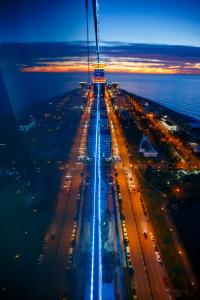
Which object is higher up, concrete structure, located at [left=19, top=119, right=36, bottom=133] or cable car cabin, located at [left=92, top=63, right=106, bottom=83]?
cable car cabin, located at [left=92, top=63, right=106, bottom=83]

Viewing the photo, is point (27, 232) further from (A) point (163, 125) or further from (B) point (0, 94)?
(B) point (0, 94)

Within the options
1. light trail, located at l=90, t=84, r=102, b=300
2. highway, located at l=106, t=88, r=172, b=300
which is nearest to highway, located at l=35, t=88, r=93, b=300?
light trail, located at l=90, t=84, r=102, b=300

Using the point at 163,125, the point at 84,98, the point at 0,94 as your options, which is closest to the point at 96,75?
the point at 84,98

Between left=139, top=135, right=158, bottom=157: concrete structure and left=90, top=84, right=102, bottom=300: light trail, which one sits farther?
left=139, top=135, right=158, bottom=157: concrete structure

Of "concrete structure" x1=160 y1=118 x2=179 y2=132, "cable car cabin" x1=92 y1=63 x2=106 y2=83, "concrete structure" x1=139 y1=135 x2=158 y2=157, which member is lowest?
"concrete structure" x1=139 y1=135 x2=158 y2=157

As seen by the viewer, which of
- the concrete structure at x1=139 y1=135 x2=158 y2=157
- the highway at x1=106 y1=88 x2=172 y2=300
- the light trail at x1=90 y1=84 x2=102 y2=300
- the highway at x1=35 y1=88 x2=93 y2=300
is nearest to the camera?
the light trail at x1=90 y1=84 x2=102 y2=300

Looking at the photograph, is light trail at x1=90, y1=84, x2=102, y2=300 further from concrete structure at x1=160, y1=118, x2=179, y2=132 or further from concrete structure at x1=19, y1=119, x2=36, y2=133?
concrete structure at x1=160, y1=118, x2=179, y2=132

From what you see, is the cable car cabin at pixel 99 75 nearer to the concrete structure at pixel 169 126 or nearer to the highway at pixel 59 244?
the concrete structure at pixel 169 126
